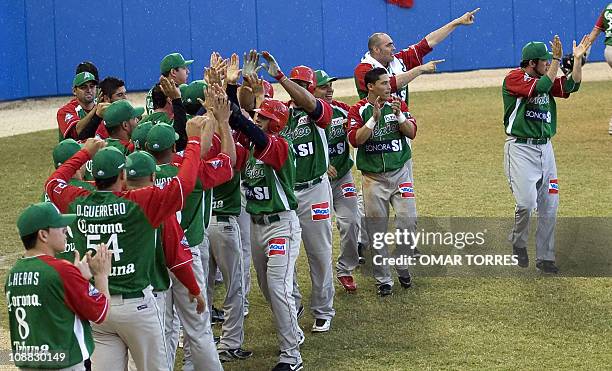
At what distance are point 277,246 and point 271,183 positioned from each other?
0.44m

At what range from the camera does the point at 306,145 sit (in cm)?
796

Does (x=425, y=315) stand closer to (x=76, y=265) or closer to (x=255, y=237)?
(x=255, y=237)

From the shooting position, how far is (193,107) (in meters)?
7.12

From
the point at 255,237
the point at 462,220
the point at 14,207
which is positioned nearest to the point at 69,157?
the point at 255,237

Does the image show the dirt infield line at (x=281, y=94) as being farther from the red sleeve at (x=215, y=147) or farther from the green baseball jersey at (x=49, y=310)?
the green baseball jersey at (x=49, y=310)

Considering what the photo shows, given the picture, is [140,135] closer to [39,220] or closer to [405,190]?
[39,220]

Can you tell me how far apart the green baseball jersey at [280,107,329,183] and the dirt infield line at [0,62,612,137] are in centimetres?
1119

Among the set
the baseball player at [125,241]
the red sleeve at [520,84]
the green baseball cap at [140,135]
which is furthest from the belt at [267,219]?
the red sleeve at [520,84]

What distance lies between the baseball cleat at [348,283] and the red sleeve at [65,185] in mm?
3338

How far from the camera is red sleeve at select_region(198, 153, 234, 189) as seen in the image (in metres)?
6.34

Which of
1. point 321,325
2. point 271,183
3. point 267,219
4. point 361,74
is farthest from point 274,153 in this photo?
point 361,74

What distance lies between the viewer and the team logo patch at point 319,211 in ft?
26.0

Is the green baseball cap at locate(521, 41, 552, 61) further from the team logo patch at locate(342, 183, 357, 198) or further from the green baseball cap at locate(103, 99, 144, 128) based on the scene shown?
the green baseball cap at locate(103, 99, 144, 128)

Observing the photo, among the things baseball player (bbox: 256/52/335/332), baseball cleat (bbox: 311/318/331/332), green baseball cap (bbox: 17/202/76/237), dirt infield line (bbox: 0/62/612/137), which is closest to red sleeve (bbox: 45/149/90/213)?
green baseball cap (bbox: 17/202/76/237)
